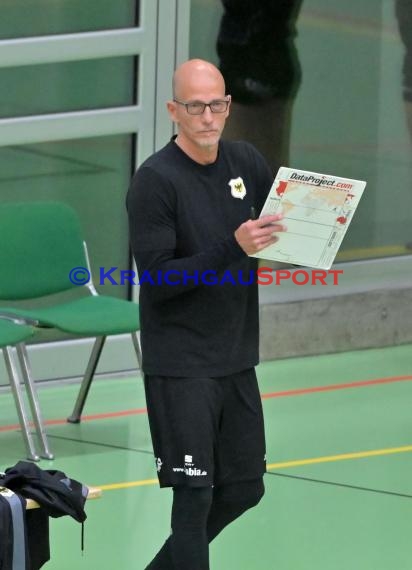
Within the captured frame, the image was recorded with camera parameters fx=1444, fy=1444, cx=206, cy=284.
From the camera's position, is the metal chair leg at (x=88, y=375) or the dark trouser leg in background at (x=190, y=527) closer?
the dark trouser leg in background at (x=190, y=527)

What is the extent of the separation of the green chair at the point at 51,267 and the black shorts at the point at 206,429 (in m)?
2.37

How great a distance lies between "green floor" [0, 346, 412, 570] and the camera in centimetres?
539

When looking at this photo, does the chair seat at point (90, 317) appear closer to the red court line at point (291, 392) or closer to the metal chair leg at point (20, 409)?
the metal chair leg at point (20, 409)

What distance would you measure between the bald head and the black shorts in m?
0.85

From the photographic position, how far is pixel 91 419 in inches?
284

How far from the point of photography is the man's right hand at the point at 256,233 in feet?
13.4

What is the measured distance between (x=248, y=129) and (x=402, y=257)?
137 cm

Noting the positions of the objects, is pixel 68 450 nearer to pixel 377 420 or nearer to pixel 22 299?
pixel 22 299

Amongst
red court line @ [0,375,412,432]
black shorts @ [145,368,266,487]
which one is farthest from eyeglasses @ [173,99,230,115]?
red court line @ [0,375,412,432]

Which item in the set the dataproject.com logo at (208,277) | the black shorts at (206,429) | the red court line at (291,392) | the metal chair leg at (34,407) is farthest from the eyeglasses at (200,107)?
the red court line at (291,392)

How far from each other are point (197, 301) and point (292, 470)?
233 centimetres

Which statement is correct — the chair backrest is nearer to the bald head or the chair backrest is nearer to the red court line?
the red court line

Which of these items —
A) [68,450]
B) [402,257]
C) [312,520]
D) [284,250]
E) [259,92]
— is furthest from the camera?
[402,257]

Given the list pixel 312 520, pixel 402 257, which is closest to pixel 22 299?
pixel 312 520
